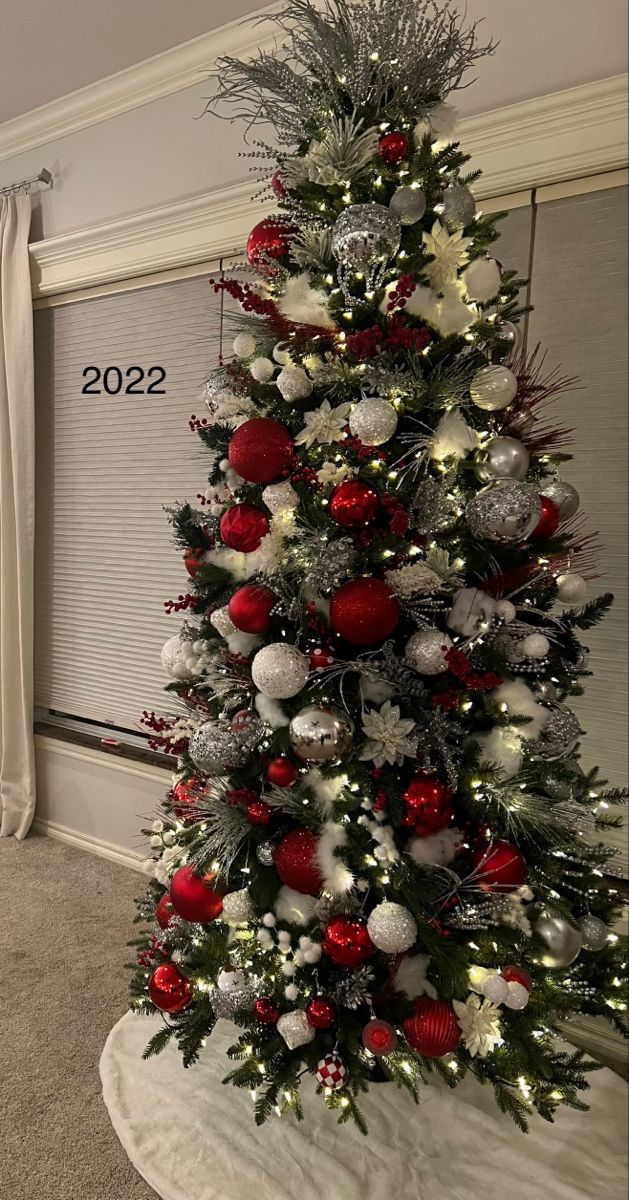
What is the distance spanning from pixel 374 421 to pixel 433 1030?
97 cm

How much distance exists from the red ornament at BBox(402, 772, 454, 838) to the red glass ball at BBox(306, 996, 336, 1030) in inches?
12.3

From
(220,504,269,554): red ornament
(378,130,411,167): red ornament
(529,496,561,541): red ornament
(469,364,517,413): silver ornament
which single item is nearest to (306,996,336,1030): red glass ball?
(220,504,269,554): red ornament

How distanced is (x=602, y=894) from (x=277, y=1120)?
31.0 inches

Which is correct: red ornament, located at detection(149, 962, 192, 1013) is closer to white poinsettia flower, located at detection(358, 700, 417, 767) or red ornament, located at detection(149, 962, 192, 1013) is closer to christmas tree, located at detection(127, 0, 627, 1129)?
christmas tree, located at detection(127, 0, 627, 1129)

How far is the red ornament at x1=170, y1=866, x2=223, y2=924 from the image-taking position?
1.27m

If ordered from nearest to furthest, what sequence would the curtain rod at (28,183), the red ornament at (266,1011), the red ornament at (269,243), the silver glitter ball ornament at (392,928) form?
the silver glitter ball ornament at (392,928)
the red ornament at (266,1011)
the red ornament at (269,243)
the curtain rod at (28,183)

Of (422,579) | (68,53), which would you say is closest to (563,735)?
(422,579)

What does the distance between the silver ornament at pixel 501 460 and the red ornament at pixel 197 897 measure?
85 centimetres

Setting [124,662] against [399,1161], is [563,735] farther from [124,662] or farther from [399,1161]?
[124,662]

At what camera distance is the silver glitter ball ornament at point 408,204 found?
1215mm

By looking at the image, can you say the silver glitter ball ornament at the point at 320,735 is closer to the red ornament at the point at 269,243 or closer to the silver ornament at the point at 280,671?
the silver ornament at the point at 280,671

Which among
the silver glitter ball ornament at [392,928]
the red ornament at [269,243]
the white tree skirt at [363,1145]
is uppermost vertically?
the red ornament at [269,243]

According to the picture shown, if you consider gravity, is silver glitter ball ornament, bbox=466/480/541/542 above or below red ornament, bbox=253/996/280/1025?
above

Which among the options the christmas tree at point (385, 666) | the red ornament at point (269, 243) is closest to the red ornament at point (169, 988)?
the christmas tree at point (385, 666)
